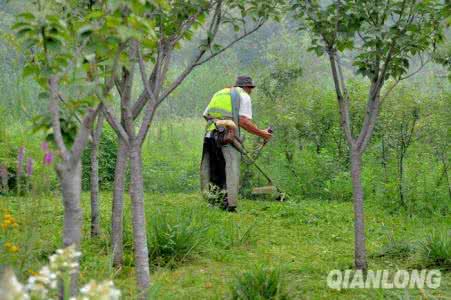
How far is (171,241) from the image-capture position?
19.2 ft

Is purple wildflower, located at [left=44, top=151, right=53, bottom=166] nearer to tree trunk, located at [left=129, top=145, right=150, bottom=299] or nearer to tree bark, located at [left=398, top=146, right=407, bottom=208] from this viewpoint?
tree trunk, located at [left=129, top=145, right=150, bottom=299]

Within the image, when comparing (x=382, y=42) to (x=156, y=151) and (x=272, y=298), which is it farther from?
(x=156, y=151)

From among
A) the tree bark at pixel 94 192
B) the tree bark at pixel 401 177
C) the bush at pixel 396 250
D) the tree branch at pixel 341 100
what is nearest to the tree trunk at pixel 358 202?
the tree branch at pixel 341 100

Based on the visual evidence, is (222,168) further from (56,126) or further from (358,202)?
(56,126)

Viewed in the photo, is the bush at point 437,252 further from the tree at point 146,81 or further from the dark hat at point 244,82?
the dark hat at point 244,82

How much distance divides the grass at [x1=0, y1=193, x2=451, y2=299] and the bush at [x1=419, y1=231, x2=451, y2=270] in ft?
0.37

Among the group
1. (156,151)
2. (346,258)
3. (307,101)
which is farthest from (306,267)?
(156,151)

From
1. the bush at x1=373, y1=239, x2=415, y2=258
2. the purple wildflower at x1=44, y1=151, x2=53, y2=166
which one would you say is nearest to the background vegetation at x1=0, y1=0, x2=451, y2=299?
the bush at x1=373, y1=239, x2=415, y2=258

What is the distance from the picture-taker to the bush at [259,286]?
4.43 m

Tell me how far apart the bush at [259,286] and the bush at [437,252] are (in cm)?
179

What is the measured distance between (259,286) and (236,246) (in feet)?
7.20

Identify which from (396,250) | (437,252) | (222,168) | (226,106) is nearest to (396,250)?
(396,250)

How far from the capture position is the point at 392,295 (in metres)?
4.73

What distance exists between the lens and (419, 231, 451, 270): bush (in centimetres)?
566
